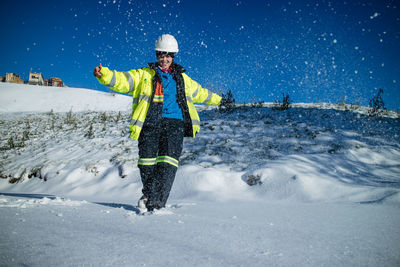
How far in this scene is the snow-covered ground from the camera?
3.29ft

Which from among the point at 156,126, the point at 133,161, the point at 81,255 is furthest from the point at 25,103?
the point at 81,255

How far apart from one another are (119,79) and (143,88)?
25 centimetres

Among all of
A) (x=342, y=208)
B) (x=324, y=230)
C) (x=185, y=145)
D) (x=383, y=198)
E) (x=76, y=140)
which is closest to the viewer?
(x=324, y=230)

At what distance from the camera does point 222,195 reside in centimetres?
317

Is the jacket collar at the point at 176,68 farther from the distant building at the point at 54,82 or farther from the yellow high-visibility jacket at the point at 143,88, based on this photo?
the distant building at the point at 54,82

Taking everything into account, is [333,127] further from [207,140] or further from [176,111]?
[176,111]

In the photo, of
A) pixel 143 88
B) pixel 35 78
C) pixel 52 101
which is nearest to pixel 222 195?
pixel 143 88

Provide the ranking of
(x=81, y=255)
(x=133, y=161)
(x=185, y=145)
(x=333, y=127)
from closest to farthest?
1. (x=81, y=255)
2. (x=133, y=161)
3. (x=185, y=145)
4. (x=333, y=127)

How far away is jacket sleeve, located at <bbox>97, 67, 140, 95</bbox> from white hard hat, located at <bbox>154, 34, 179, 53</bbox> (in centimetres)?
37

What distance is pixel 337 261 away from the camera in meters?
0.97

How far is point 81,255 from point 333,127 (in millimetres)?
6576

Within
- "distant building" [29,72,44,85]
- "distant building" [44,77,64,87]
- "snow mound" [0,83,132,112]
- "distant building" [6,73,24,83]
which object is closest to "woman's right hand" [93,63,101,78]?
"snow mound" [0,83,132,112]

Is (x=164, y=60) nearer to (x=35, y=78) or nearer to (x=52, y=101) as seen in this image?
(x=52, y=101)

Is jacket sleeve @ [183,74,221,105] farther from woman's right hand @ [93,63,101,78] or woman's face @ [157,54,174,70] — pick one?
woman's right hand @ [93,63,101,78]
